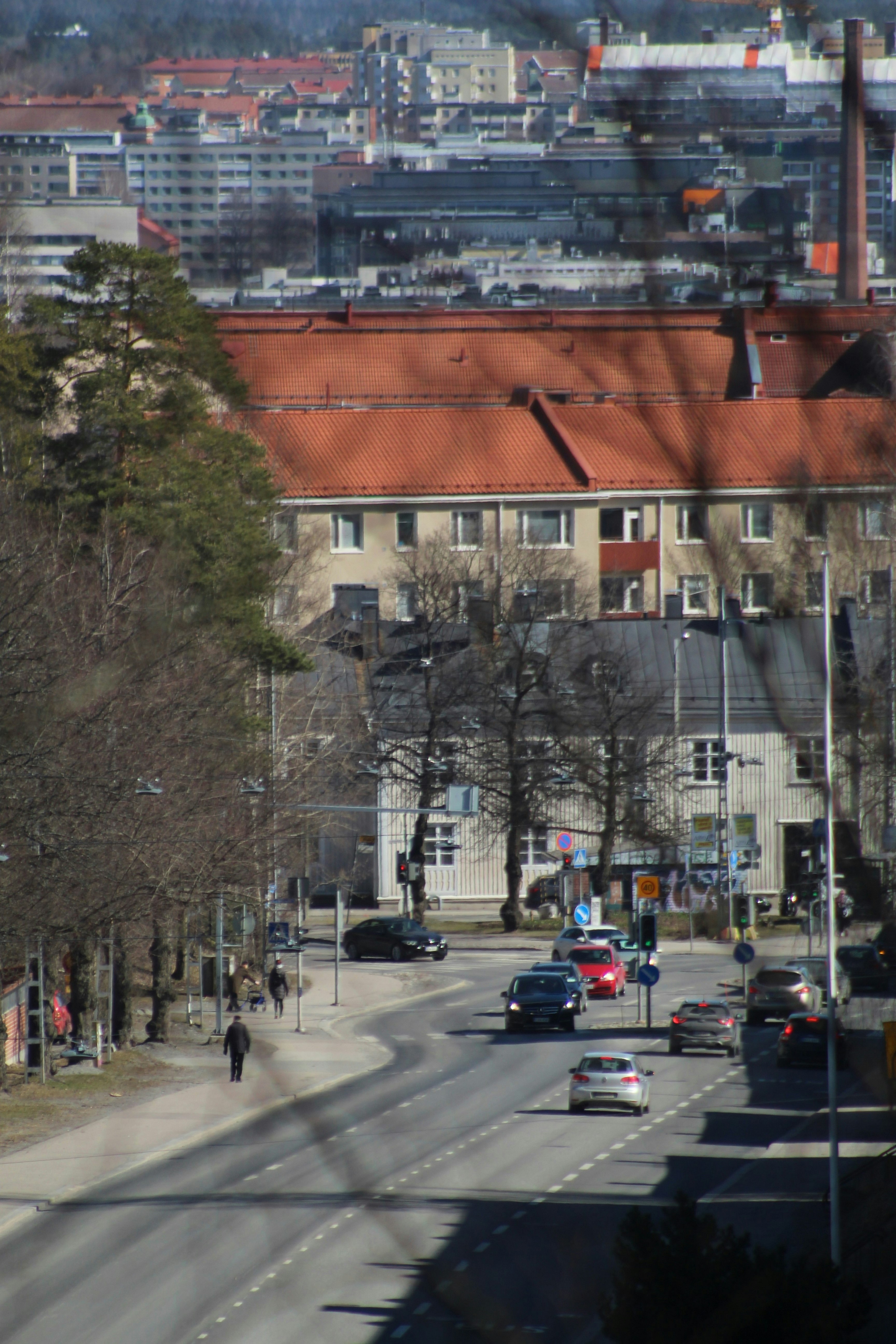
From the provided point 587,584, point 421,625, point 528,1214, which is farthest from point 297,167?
point 528,1214

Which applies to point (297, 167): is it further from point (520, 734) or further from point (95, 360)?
point (520, 734)

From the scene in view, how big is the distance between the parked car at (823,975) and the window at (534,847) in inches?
220

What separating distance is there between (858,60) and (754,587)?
67 cm

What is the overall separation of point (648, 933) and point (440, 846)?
23706 millimetres

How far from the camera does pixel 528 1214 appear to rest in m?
8.39

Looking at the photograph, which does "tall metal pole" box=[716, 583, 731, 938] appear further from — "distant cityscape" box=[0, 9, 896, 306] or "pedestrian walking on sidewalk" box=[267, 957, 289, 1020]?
"pedestrian walking on sidewalk" box=[267, 957, 289, 1020]

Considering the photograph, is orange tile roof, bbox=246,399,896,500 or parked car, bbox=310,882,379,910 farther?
parked car, bbox=310,882,379,910

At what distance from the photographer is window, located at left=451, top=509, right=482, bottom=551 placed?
241 centimetres

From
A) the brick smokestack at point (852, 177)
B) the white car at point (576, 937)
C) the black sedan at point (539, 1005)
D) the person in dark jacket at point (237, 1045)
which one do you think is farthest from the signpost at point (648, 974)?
the white car at point (576, 937)

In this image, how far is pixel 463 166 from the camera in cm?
179

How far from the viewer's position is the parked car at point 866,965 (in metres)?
2.45

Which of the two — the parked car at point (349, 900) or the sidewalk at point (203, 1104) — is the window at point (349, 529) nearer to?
the sidewalk at point (203, 1104)

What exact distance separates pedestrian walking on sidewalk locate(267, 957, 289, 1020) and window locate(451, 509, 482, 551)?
8273 mm

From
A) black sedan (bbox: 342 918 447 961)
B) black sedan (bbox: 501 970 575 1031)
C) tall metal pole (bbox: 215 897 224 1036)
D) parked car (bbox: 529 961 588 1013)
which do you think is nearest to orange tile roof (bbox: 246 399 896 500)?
tall metal pole (bbox: 215 897 224 1036)
